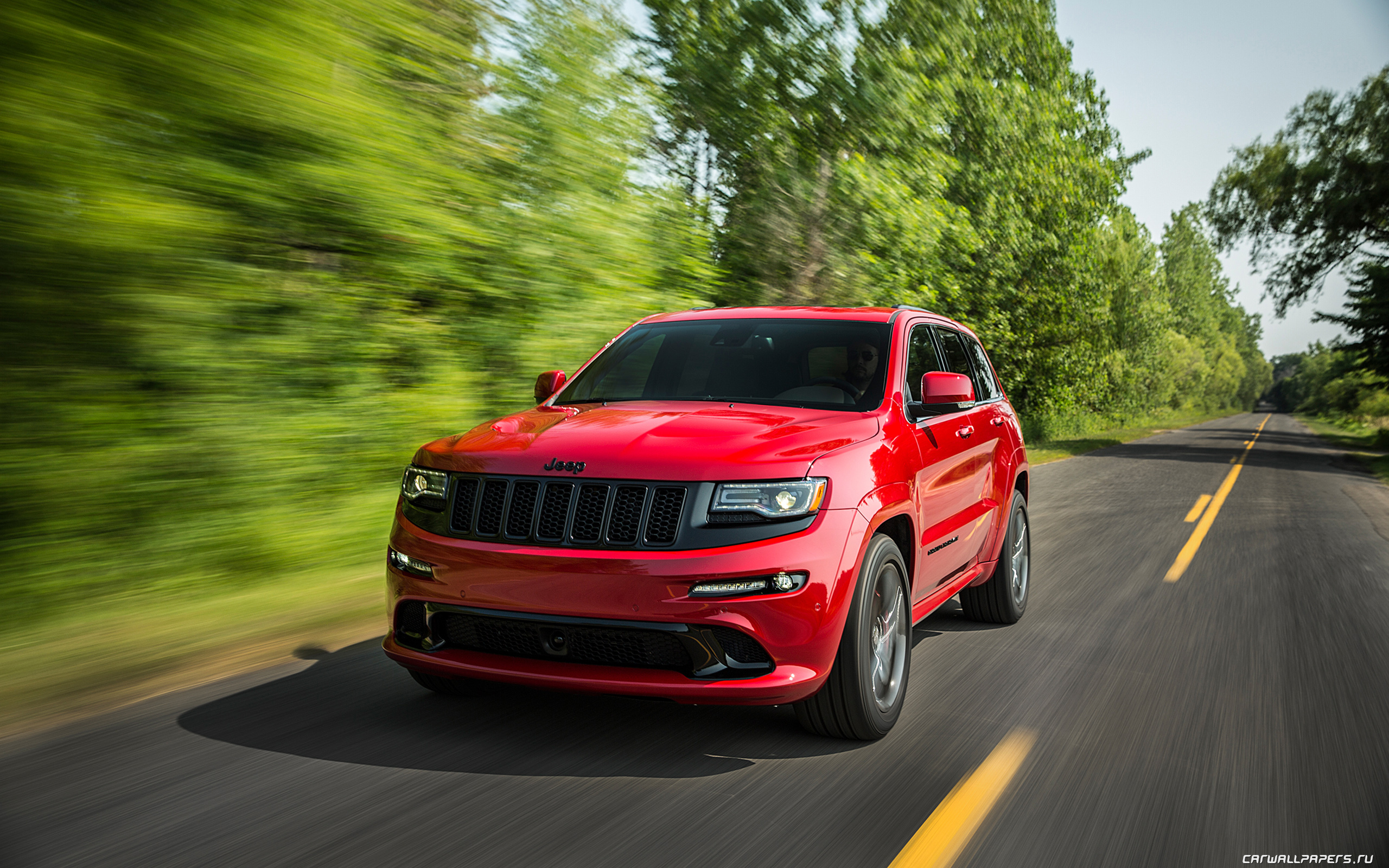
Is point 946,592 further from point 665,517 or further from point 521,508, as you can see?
point 521,508

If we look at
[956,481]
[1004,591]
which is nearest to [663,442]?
[956,481]

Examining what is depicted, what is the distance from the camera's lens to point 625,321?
34.7 feet

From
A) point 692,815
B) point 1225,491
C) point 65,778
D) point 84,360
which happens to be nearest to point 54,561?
point 84,360

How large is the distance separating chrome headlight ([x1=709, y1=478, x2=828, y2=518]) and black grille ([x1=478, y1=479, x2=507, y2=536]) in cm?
83

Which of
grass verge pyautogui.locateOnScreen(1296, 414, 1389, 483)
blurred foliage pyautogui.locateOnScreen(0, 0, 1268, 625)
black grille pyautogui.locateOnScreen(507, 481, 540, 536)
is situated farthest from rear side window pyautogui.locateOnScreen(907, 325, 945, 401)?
grass verge pyautogui.locateOnScreen(1296, 414, 1389, 483)

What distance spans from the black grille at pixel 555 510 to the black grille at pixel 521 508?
0.04 m

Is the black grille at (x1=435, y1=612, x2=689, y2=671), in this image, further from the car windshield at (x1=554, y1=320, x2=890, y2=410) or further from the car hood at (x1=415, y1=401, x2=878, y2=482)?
the car windshield at (x1=554, y1=320, x2=890, y2=410)

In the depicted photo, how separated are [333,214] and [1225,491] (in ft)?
48.0

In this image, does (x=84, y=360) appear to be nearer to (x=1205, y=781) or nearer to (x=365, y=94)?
(x=365, y=94)

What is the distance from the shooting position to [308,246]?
7.16 meters

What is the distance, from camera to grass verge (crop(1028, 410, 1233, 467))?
25714 mm

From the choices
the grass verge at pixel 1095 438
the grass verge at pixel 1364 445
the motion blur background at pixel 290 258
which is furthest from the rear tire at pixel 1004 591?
the grass verge at pixel 1364 445

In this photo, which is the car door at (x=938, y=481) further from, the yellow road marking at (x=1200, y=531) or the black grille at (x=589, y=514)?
the yellow road marking at (x=1200, y=531)

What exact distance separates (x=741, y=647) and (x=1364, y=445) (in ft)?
152
